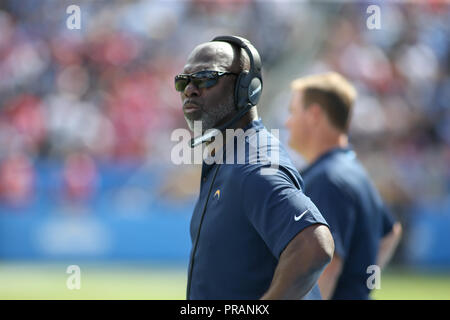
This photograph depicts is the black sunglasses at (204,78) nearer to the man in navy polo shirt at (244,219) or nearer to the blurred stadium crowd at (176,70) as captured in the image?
the man in navy polo shirt at (244,219)

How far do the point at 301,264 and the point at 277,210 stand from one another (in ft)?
0.61

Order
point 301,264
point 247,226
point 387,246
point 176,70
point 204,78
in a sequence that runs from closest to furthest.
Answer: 1. point 301,264
2. point 247,226
3. point 204,78
4. point 387,246
5. point 176,70

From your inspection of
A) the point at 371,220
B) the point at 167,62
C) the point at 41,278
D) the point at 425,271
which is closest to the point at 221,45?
the point at 371,220

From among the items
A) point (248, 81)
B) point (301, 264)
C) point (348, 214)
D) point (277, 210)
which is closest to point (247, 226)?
point (277, 210)

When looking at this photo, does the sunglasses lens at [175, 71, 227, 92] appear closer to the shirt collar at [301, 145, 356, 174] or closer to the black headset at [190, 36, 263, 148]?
the black headset at [190, 36, 263, 148]

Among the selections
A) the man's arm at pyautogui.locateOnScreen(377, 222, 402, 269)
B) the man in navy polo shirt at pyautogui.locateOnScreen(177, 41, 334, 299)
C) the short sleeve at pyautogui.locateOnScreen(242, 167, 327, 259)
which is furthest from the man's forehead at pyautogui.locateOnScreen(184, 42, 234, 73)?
the man's arm at pyautogui.locateOnScreen(377, 222, 402, 269)

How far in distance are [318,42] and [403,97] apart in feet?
6.18

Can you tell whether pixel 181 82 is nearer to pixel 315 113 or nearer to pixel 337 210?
pixel 337 210

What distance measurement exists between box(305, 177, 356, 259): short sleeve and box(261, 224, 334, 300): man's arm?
4.44 ft

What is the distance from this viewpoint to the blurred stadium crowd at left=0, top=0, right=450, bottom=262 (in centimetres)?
1153

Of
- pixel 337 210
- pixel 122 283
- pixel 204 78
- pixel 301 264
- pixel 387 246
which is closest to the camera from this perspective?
pixel 301 264

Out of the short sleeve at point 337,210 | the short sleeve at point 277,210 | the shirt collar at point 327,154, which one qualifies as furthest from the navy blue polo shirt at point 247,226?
the shirt collar at point 327,154

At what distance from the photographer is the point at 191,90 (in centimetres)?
254
